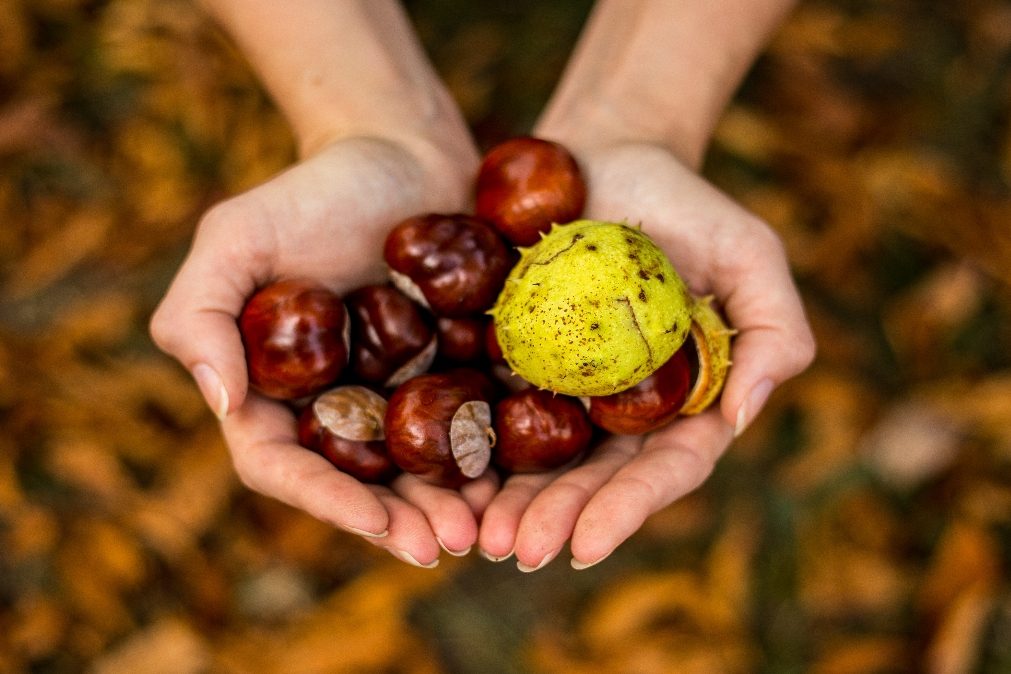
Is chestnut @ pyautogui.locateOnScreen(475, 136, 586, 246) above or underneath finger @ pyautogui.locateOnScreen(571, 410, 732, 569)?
above

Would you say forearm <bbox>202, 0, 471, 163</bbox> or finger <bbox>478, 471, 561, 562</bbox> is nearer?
finger <bbox>478, 471, 561, 562</bbox>

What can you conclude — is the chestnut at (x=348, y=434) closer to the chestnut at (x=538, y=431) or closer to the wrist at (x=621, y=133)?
the chestnut at (x=538, y=431)

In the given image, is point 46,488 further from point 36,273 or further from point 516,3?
point 516,3

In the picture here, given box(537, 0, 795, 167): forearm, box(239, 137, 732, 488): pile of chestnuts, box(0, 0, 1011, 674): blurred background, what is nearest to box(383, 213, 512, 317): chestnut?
box(239, 137, 732, 488): pile of chestnuts

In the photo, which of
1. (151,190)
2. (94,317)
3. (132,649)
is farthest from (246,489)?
(151,190)

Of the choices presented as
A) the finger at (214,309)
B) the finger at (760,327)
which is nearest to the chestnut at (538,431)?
the finger at (760,327)

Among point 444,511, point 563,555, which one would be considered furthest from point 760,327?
point 563,555

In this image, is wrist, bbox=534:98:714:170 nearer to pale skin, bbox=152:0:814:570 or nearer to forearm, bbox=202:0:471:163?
pale skin, bbox=152:0:814:570

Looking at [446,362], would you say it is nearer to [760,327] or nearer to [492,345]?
[492,345]
